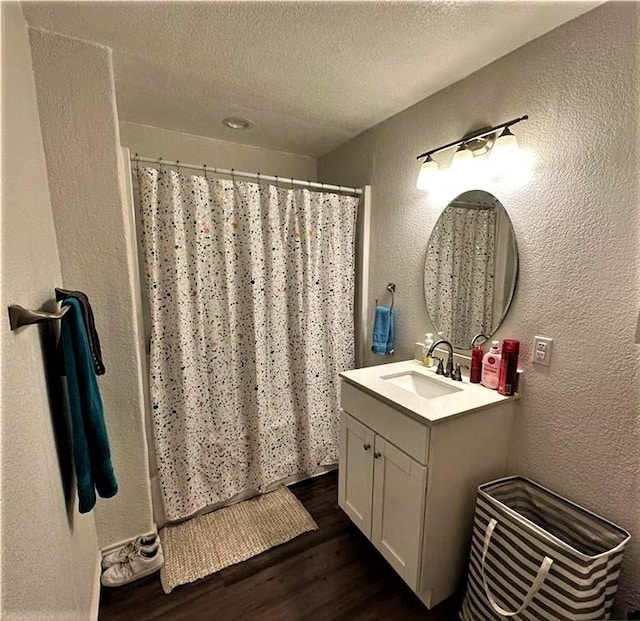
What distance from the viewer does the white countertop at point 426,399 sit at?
126cm

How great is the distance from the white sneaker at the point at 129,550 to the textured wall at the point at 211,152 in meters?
2.17

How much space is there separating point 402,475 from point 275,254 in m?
1.29

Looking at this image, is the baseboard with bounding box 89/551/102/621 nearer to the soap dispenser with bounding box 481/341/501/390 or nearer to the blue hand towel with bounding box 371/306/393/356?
the blue hand towel with bounding box 371/306/393/356

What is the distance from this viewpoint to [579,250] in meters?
1.19

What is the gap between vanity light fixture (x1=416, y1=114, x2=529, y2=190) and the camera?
1.32 meters

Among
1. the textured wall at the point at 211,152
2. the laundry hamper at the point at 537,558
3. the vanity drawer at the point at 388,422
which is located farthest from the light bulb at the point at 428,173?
the laundry hamper at the point at 537,558

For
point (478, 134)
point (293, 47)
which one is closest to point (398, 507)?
point (478, 134)

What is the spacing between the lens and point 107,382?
148 centimetres

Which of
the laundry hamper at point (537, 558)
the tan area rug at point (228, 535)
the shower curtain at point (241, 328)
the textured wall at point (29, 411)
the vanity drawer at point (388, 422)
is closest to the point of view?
the textured wall at point (29, 411)

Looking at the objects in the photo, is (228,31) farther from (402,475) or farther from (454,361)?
(402,475)

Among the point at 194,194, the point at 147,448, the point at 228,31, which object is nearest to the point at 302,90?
the point at 228,31

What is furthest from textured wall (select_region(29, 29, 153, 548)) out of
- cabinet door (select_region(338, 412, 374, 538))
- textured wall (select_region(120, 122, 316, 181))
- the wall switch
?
the wall switch

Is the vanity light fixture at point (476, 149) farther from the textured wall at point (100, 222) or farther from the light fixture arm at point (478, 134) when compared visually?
the textured wall at point (100, 222)

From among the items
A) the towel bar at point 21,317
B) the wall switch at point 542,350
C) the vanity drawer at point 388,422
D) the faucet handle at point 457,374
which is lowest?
the vanity drawer at point 388,422
